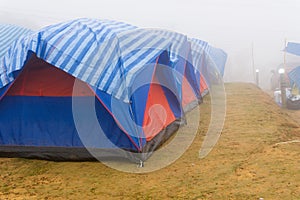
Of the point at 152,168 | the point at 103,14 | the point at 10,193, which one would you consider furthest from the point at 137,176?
the point at 103,14

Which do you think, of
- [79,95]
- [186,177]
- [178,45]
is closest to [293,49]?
[178,45]

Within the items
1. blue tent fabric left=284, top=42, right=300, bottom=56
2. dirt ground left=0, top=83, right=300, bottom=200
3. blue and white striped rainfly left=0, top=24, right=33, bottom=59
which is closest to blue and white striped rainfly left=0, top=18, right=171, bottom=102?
dirt ground left=0, top=83, right=300, bottom=200

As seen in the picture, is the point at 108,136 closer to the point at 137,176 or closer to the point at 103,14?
the point at 137,176

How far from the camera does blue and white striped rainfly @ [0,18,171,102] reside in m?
5.72

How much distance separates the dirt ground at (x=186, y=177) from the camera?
4.67 m

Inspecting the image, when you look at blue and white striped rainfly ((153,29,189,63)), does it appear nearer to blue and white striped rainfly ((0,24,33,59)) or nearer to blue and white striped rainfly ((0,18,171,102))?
blue and white striped rainfly ((0,18,171,102))

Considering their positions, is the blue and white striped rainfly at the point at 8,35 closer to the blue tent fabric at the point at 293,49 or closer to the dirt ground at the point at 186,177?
the dirt ground at the point at 186,177

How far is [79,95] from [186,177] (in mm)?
2414

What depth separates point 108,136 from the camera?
6059 mm

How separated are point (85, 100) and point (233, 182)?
9.53ft

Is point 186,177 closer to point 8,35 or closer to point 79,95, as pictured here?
point 79,95

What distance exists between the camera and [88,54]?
233 inches

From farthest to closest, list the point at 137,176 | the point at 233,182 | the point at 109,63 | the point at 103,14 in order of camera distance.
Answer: the point at 103,14 < the point at 109,63 < the point at 137,176 < the point at 233,182

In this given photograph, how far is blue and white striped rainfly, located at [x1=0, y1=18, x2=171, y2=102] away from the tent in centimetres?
2
